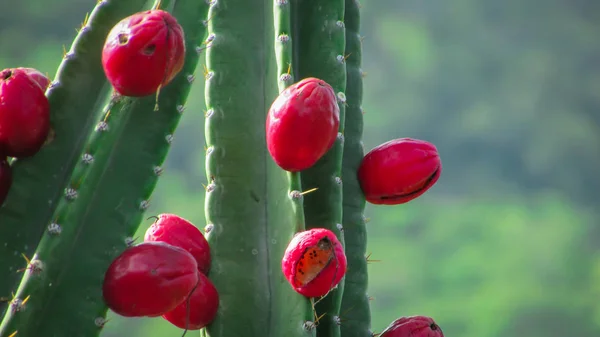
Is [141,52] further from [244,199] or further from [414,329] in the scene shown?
[414,329]

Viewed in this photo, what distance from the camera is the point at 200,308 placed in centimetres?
156

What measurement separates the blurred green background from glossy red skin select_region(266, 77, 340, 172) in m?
9.78

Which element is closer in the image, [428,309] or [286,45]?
[286,45]

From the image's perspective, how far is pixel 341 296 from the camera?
1.59 m

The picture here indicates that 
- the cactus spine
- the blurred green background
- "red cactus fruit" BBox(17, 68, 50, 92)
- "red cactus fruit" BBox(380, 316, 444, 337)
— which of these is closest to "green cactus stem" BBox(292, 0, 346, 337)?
the cactus spine

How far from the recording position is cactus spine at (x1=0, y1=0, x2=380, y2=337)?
56.9 inches

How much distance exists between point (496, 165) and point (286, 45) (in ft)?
37.0

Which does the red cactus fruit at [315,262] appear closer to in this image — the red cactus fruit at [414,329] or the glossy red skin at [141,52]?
the red cactus fruit at [414,329]

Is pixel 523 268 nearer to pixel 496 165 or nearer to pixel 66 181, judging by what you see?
pixel 496 165

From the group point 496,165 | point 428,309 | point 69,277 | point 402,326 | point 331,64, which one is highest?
point 331,64

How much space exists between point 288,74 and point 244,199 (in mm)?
223

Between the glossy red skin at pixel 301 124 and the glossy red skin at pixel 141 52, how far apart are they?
0.19 m

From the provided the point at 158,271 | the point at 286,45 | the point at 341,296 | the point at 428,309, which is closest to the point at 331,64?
the point at 286,45

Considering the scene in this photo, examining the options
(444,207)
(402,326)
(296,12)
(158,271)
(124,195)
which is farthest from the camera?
(444,207)
